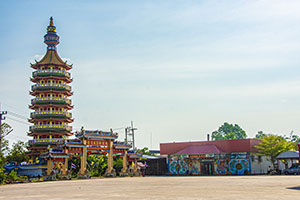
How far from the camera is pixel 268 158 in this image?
185ft

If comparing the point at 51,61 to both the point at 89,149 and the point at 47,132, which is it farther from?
the point at 89,149

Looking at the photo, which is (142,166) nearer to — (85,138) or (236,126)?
(85,138)

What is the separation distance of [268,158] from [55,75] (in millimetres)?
37567

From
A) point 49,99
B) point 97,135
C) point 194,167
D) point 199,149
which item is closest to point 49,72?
point 49,99

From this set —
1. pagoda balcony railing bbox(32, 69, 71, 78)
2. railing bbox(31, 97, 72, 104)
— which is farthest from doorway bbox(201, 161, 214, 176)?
pagoda balcony railing bbox(32, 69, 71, 78)

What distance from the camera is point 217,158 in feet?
180

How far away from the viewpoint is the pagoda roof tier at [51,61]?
60353 mm

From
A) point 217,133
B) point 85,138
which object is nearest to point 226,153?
point 85,138

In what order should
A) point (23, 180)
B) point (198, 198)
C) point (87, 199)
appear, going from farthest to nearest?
1. point (23, 180)
2. point (87, 199)
3. point (198, 198)

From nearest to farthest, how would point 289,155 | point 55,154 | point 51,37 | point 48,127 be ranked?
point 55,154 < point 289,155 < point 48,127 < point 51,37

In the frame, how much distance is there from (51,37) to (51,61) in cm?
530

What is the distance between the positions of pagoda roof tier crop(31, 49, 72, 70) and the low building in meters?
23.8

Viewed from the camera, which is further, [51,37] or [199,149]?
[51,37]

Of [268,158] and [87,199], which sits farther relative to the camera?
[268,158]
